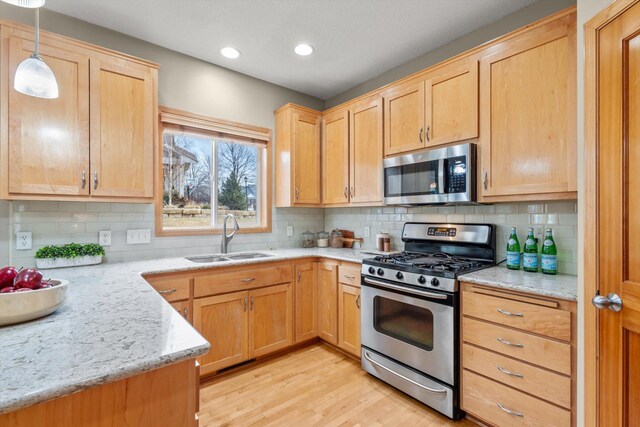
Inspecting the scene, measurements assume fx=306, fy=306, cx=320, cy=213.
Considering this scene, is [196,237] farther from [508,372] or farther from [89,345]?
[508,372]

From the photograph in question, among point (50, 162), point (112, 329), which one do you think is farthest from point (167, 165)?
point (112, 329)

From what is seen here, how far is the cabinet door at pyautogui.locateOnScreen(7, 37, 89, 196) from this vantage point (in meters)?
1.83

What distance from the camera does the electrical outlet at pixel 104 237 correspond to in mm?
2359

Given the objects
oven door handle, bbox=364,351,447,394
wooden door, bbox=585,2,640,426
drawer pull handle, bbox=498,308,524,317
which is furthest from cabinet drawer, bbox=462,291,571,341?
oven door handle, bbox=364,351,447,394

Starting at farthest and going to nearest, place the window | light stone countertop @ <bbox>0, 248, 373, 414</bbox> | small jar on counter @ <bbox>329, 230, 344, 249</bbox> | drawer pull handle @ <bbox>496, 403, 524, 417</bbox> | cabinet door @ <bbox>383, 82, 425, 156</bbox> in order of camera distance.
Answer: small jar on counter @ <bbox>329, 230, 344, 249</bbox>, the window, cabinet door @ <bbox>383, 82, 425, 156</bbox>, drawer pull handle @ <bbox>496, 403, 524, 417</bbox>, light stone countertop @ <bbox>0, 248, 373, 414</bbox>

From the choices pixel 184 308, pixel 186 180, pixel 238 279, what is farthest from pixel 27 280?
pixel 186 180

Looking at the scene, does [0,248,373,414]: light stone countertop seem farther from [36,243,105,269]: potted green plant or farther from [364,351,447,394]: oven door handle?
[364,351,447,394]: oven door handle

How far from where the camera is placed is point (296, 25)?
2.34 m

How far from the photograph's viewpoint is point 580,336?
1425mm

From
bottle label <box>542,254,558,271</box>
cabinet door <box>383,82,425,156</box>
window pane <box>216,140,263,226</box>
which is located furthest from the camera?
window pane <box>216,140,263,226</box>

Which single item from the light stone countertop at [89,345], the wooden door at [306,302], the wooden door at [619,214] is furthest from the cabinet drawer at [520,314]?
the light stone countertop at [89,345]

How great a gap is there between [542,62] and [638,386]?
1726 millimetres

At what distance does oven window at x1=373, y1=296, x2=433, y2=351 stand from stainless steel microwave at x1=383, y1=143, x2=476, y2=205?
0.82 m

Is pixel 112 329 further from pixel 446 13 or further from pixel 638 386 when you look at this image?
pixel 446 13
